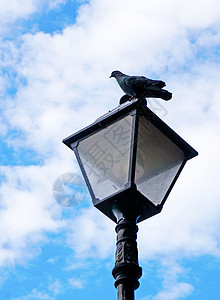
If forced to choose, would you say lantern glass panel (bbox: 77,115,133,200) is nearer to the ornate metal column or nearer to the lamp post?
the lamp post

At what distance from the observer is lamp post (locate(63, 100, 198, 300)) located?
4625 millimetres

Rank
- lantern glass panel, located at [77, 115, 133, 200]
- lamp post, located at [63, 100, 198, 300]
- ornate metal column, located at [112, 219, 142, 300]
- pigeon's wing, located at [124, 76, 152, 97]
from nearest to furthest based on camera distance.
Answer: ornate metal column, located at [112, 219, 142, 300]
lamp post, located at [63, 100, 198, 300]
lantern glass panel, located at [77, 115, 133, 200]
pigeon's wing, located at [124, 76, 152, 97]

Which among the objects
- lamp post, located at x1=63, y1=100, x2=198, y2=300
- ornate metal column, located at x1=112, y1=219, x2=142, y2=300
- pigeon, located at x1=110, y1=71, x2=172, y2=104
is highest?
pigeon, located at x1=110, y1=71, x2=172, y2=104

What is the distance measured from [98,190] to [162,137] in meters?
0.72

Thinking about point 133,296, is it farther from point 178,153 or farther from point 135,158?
point 178,153

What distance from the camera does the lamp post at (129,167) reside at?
182 inches

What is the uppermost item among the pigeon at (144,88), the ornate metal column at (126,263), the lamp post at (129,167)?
the pigeon at (144,88)

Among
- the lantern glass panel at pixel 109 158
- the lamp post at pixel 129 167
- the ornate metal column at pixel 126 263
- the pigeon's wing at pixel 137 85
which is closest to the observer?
the ornate metal column at pixel 126 263

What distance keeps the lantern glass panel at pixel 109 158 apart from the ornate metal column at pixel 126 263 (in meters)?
0.32

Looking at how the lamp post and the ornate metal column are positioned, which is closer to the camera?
the ornate metal column

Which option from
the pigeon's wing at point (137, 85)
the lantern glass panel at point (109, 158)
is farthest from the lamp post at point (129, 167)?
the pigeon's wing at point (137, 85)

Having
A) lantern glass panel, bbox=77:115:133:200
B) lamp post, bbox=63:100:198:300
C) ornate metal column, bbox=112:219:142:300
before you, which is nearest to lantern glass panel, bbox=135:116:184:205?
lamp post, bbox=63:100:198:300

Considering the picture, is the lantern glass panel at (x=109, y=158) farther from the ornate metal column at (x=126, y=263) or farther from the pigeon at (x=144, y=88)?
the pigeon at (x=144, y=88)

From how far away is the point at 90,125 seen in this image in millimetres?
5258
